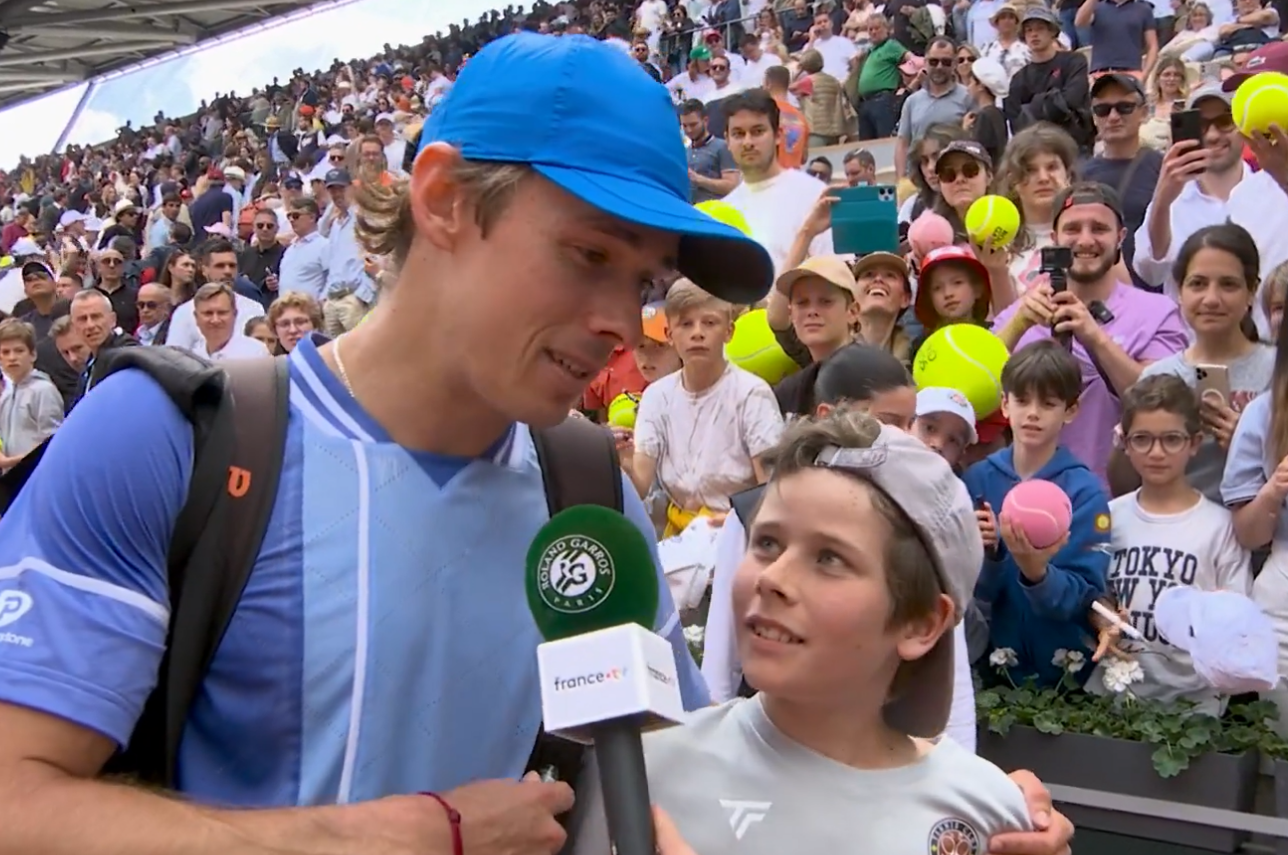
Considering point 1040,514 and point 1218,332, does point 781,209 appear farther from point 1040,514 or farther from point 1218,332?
point 1040,514

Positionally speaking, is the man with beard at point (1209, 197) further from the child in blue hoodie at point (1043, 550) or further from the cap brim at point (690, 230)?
the cap brim at point (690, 230)

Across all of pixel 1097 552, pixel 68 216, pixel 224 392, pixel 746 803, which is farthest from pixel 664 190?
pixel 68 216

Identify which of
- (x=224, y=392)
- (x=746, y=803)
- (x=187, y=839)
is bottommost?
(x=746, y=803)

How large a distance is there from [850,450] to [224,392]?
91 centimetres

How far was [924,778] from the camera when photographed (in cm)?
176

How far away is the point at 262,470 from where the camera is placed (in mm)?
1401

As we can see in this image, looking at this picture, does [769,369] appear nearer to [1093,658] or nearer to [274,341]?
[1093,658]

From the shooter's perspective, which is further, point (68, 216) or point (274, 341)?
point (68, 216)

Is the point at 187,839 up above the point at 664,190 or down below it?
below

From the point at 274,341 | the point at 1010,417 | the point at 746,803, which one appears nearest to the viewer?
the point at 746,803

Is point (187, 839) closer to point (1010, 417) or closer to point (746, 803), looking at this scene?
point (746, 803)

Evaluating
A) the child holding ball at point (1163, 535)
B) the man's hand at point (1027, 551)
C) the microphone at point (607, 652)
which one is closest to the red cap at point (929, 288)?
the child holding ball at point (1163, 535)

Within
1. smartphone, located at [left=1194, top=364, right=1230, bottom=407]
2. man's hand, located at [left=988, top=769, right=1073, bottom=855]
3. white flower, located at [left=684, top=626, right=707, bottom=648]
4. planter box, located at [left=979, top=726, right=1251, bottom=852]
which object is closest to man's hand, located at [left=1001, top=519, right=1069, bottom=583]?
planter box, located at [left=979, top=726, right=1251, bottom=852]

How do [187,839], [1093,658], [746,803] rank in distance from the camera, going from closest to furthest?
1. [187,839]
2. [746,803]
3. [1093,658]
